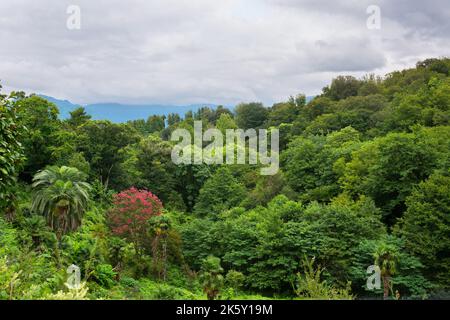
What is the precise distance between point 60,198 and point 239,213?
15146mm

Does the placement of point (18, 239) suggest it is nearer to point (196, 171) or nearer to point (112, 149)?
point (112, 149)

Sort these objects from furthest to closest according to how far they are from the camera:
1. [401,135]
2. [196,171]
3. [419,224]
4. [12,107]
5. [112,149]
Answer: [196,171] → [112,149] → [401,135] → [419,224] → [12,107]

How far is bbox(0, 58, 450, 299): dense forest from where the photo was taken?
1884cm

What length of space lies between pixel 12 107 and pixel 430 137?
29283 millimetres

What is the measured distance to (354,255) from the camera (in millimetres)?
24031

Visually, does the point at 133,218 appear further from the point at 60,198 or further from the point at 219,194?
the point at 219,194

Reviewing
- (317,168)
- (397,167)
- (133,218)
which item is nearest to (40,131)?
(133,218)

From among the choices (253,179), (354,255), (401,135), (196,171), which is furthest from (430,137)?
(196,171)

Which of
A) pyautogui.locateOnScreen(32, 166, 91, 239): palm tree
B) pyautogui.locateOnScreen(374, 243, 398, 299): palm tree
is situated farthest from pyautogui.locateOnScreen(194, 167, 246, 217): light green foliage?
pyautogui.locateOnScreen(32, 166, 91, 239): palm tree

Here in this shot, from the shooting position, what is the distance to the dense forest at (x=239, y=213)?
18844 millimetres

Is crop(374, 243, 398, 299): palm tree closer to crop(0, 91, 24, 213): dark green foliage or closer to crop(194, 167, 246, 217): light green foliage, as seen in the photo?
crop(194, 167, 246, 217): light green foliage

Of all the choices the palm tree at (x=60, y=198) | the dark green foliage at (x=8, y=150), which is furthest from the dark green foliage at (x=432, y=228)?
the dark green foliage at (x=8, y=150)

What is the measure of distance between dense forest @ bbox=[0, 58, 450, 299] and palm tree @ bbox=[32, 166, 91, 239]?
59mm

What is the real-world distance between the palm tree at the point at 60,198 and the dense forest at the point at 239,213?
0.19 feet
